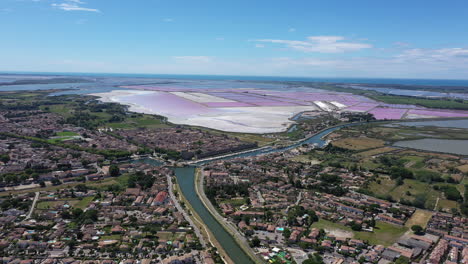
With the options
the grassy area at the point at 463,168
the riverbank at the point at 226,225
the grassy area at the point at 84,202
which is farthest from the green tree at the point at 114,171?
the grassy area at the point at 463,168

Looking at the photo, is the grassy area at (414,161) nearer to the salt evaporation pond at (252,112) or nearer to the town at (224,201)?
the town at (224,201)

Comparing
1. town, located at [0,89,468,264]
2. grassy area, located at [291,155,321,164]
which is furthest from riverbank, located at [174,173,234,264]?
grassy area, located at [291,155,321,164]

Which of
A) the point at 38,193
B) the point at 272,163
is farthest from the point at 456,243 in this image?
the point at 38,193

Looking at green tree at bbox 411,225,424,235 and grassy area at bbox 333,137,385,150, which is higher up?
grassy area at bbox 333,137,385,150

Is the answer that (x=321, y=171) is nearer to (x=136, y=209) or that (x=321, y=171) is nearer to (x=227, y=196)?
(x=227, y=196)

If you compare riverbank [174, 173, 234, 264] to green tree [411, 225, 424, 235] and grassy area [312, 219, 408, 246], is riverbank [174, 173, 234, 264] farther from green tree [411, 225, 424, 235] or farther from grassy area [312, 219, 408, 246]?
green tree [411, 225, 424, 235]
